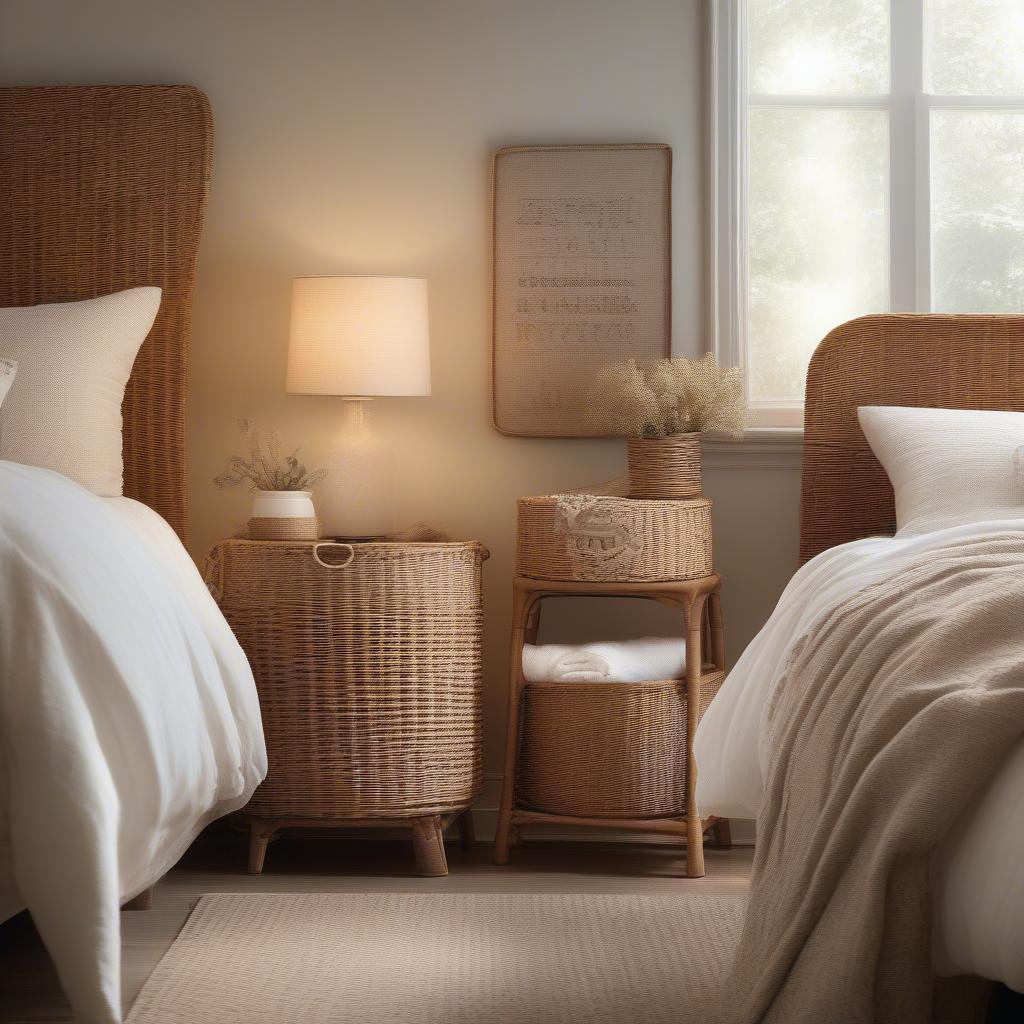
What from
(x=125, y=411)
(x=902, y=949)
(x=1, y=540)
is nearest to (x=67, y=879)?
(x=1, y=540)

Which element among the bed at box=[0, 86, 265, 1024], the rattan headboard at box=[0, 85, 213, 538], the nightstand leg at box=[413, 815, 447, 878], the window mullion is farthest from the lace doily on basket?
the window mullion

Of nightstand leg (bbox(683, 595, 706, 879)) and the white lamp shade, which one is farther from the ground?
the white lamp shade

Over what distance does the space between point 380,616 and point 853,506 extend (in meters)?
1.18

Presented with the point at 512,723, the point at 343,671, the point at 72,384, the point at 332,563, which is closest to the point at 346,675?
the point at 343,671

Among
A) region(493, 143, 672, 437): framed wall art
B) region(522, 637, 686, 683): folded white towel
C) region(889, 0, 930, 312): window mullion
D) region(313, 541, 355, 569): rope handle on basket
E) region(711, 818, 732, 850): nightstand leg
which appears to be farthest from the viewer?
region(889, 0, 930, 312): window mullion

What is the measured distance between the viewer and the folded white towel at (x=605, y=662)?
2885 millimetres

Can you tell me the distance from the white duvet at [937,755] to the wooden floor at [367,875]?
20.1 inches

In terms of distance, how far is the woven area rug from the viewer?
6.56ft

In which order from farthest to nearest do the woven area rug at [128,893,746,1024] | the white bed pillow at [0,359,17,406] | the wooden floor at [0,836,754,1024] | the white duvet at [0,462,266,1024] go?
the white bed pillow at [0,359,17,406], the wooden floor at [0,836,754,1024], the woven area rug at [128,893,746,1024], the white duvet at [0,462,266,1024]

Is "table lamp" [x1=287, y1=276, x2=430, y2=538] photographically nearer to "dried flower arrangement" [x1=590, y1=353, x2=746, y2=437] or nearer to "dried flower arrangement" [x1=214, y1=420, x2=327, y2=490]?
"dried flower arrangement" [x1=214, y1=420, x2=327, y2=490]

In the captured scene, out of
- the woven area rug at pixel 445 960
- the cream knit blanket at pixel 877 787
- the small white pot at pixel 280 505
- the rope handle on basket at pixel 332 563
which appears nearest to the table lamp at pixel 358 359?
the small white pot at pixel 280 505

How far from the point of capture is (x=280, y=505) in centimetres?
289

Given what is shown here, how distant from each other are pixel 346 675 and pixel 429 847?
430 mm

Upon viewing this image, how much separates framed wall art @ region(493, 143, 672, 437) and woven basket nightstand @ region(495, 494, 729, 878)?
440mm
